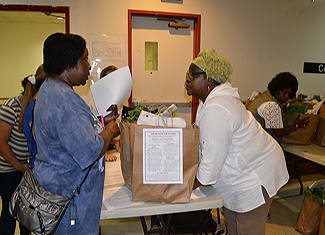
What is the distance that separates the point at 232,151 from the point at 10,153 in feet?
4.35

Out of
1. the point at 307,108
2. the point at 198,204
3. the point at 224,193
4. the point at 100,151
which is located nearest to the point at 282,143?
the point at 307,108

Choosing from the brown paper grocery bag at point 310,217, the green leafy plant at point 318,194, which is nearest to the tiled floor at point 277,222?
the brown paper grocery bag at point 310,217

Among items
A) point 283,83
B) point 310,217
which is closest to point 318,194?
point 310,217

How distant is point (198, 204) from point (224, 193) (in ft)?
0.75

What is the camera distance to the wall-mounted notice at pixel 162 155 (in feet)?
4.03

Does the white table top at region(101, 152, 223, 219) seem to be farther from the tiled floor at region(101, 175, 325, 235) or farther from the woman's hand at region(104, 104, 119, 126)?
the tiled floor at region(101, 175, 325, 235)

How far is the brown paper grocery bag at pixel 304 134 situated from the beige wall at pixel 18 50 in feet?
18.1

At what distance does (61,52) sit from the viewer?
1108mm

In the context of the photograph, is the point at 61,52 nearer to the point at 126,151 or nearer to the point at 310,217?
the point at 126,151

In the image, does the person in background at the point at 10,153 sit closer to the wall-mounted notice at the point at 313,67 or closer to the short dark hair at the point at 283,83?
the short dark hair at the point at 283,83

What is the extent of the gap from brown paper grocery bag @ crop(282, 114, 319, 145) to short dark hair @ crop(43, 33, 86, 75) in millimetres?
2314

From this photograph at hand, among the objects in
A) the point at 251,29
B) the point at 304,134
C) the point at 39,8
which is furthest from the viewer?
the point at 251,29

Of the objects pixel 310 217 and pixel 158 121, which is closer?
pixel 158 121

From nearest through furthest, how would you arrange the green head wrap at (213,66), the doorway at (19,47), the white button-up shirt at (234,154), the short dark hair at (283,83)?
1. the white button-up shirt at (234,154)
2. the green head wrap at (213,66)
3. the short dark hair at (283,83)
4. the doorway at (19,47)
